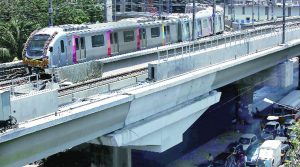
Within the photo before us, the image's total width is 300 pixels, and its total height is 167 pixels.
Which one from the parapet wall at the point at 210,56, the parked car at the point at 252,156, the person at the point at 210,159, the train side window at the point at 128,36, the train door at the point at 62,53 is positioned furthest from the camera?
the train side window at the point at 128,36

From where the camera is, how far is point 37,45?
97.9 feet

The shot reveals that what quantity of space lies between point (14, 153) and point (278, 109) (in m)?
33.4

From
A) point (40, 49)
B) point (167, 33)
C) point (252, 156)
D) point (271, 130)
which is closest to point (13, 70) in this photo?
point (40, 49)

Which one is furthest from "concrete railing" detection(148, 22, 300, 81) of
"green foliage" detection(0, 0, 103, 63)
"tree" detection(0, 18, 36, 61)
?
"green foliage" detection(0, 0, 103, 63)

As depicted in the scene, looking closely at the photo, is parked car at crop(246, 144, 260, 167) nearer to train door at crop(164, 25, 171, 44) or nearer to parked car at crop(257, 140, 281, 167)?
parked car at crop(257, 140, 281, 167)

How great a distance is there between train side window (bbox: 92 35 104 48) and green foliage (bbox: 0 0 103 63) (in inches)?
480

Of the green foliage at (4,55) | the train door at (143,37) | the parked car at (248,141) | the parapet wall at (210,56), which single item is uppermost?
the train door at (143,37)

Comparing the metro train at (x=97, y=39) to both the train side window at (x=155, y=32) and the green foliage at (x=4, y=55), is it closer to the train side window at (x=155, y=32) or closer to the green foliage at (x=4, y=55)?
the train side window at (x=155, y=32)

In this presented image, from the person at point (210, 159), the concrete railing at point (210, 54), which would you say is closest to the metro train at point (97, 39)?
the concrete railing at point (210, 54)

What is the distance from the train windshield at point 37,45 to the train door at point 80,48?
7.18 feet

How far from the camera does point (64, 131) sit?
19047 mm

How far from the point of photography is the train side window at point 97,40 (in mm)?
33156

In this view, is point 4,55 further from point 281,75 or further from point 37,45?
point 281,75

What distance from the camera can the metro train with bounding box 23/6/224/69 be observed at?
96.5 ft
